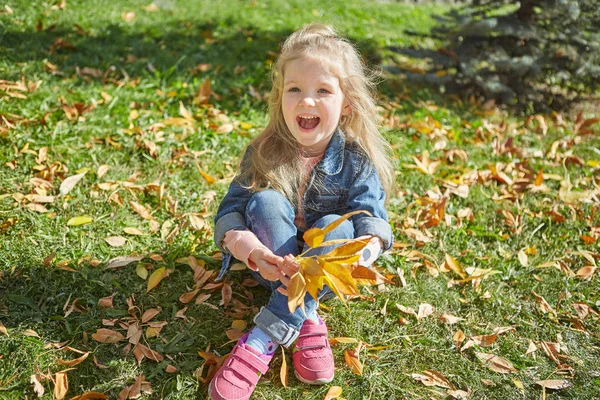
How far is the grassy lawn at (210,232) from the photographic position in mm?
2146

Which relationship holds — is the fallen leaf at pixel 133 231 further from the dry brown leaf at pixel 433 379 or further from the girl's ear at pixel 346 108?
the dry brown leaf at pixel 433 379

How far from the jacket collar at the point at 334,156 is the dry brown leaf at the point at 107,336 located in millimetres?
1039

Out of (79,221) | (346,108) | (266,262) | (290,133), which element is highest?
(346,108)

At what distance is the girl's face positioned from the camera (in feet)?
7.19

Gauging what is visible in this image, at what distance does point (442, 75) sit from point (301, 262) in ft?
11.4

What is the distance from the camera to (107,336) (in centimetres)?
215

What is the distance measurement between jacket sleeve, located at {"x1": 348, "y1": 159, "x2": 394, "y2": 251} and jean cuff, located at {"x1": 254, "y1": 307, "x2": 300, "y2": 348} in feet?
1.50

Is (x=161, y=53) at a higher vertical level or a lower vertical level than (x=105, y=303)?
higher

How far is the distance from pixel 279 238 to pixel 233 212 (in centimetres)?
28

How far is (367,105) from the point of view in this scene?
7.89 ft

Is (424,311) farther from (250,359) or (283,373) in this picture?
(250,359)

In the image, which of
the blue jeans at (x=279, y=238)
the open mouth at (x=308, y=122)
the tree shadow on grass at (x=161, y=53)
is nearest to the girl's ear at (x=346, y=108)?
the open mouth at (x=308, y=122)

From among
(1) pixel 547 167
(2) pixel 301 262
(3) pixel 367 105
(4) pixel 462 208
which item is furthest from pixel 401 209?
(2) pixel 301 262

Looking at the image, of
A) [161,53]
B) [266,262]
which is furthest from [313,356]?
[161,53]
